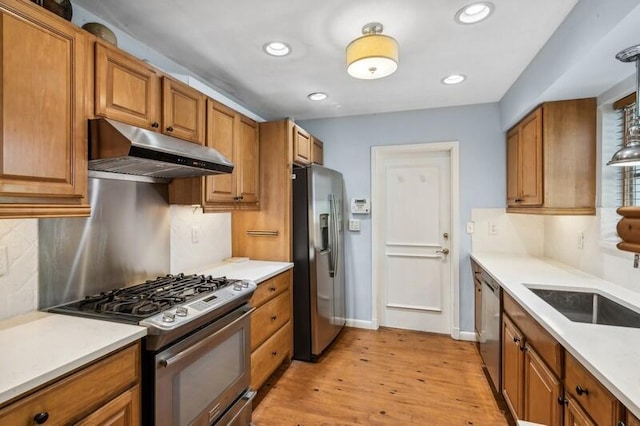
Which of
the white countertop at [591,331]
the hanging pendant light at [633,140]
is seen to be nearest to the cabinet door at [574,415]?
the white countertop at [591,331]

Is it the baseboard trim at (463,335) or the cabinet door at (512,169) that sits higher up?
the cabinet door at (512,169)

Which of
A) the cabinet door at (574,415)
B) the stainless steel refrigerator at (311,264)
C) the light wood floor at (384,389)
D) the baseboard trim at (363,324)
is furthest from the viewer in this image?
the baseboard trim at (363,324)

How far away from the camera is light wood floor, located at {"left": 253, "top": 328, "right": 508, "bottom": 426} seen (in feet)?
6.93

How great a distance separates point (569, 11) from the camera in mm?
1663

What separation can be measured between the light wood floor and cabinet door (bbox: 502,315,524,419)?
25 centimetres

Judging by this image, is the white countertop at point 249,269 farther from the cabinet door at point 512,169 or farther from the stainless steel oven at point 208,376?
the cabinet door at point 512,169

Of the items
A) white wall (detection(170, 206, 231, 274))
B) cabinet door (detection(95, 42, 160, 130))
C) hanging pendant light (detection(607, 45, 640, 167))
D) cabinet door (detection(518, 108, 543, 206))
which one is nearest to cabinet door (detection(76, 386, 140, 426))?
white wall (detection(170, 206, 231, 274))

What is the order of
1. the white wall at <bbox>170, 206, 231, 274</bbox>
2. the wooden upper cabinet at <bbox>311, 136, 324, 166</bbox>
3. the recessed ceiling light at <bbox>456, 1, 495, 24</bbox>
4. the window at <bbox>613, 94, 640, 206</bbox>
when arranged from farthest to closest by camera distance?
the wooden upper cabinet at <bbox>311, 136, 324, 166</bbox>, the white wall at <bbox>170, 206, 231, 274</bbox>, the window at <bbox>613, 94, 640, 206</bbox>, the recessed ceiling light at <bbox>456, 1, 495, 24</bbox>

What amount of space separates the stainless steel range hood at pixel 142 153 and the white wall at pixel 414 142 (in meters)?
1.91

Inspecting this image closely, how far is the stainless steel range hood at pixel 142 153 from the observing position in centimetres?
141

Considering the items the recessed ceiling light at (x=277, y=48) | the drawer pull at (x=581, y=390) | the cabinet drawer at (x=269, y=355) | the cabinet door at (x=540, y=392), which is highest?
the recessed ceiling light at (x=277, y=48)

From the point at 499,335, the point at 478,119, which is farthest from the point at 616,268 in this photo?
the point at 478,119

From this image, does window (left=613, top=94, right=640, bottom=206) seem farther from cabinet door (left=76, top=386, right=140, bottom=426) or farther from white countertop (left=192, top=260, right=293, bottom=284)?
cabinet door (left=76, top=386, right=140, bottom=426)

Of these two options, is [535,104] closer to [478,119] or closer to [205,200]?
[478,119]
